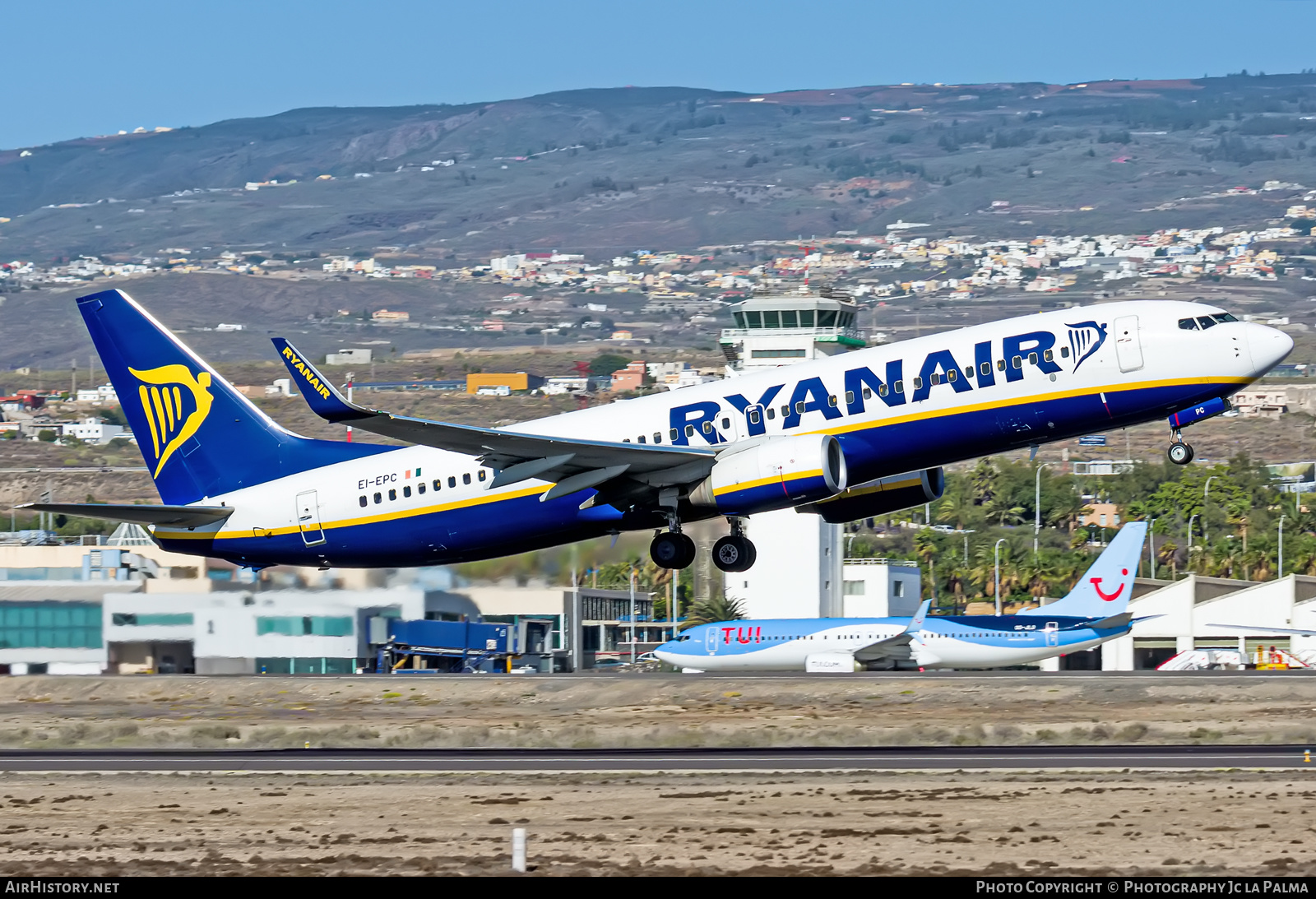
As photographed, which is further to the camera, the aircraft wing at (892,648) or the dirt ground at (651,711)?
the aircraft wing at (892,648)

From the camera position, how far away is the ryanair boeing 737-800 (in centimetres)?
3597

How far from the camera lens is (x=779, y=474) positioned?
119 ft

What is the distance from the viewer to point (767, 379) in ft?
125

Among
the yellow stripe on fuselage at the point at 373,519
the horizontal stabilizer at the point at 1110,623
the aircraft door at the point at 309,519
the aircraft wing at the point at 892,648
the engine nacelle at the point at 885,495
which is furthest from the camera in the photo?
the horizontal stabilizer at the point at 1110,623

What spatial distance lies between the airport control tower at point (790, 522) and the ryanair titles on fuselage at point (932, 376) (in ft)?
138

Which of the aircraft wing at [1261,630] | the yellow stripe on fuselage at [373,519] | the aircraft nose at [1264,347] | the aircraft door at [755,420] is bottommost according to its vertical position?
the aircraft wing at [1261,630]

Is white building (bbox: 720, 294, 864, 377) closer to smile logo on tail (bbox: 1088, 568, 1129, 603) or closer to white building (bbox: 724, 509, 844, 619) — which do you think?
white building (bbox: 724, 509, 844, 619)

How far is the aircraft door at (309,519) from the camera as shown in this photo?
137 feet

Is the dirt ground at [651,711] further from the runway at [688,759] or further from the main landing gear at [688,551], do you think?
the main landing gear at [688,551]

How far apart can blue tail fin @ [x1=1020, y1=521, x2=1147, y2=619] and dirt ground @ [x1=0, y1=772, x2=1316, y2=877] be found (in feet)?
110

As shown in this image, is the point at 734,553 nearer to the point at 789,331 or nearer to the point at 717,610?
the point at 717,610

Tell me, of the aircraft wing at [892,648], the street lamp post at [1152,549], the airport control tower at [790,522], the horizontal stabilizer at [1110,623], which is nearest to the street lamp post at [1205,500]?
the street lamp post at [1152,549]

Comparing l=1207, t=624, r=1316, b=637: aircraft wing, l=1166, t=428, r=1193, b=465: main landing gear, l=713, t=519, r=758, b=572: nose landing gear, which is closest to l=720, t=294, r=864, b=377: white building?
l=1207, t=624, r=1316, b=637: aircraft wing

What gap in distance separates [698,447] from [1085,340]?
8.33 metres
